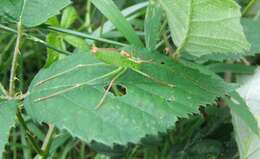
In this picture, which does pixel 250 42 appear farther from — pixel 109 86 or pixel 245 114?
pixel 109 86

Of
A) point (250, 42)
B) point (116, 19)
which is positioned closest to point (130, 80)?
point (116, 19)

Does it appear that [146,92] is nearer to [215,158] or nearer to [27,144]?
[215,158]

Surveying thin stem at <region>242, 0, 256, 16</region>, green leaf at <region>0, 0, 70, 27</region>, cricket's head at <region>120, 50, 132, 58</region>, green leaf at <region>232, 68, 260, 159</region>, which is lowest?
green leaf at <region>232, 68, 260, 159</region>

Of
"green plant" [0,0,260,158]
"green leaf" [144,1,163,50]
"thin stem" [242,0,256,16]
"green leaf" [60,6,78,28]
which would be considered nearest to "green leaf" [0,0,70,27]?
"green plant" [0,0,260,158]

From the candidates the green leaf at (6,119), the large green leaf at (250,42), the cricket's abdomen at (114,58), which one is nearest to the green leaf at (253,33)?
the large green leaf at (250,42)

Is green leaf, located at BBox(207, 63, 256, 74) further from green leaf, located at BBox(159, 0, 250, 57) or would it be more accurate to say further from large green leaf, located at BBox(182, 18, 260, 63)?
green leaf, located at BBox(159, 0, 250, 57)

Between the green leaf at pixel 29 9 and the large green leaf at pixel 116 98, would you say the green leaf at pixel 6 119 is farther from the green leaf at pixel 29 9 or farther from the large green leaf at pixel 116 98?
the green leaf at pixel 29 9
